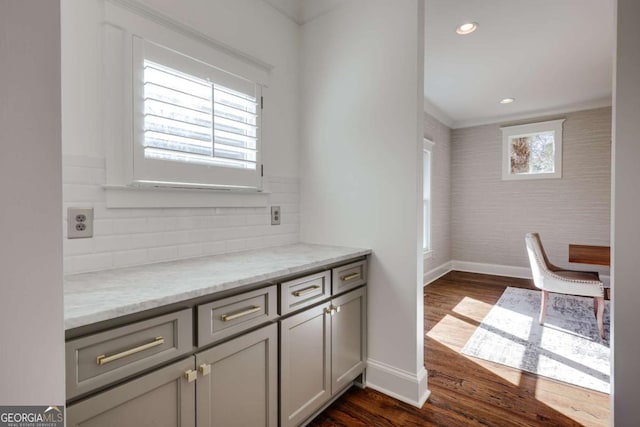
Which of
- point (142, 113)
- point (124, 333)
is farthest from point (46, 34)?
point (142, 113)

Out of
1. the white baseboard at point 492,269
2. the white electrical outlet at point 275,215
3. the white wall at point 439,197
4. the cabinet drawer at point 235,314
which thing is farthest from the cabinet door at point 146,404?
the white baseboard at point 492,269

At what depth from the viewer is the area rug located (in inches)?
89.0

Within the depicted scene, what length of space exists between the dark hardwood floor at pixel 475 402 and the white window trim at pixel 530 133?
3.72m

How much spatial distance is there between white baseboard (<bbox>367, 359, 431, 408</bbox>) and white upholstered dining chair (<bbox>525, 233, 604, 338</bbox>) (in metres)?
1.98

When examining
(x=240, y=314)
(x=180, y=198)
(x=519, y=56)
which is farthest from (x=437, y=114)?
(x=240, y=314)

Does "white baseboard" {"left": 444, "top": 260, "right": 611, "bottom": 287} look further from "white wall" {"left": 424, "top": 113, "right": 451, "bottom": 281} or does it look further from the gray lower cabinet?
the gray lower cabinet

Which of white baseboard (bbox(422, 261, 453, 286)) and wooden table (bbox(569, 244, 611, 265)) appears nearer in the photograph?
wooden table (bbox(569, 244, 611, 265))

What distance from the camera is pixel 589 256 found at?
3.11 meters

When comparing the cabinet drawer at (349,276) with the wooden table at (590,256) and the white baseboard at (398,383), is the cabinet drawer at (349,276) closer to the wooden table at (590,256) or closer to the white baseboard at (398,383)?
the white baseboard at (398,383)

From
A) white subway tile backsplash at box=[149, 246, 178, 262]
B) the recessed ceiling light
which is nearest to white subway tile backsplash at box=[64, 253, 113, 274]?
white subway tile backsplash at box=[149, 246, 178, 262]

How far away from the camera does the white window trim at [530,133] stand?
4848mm

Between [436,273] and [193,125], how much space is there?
4615 millimetres

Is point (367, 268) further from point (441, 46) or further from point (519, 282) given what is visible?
point (519, 282)

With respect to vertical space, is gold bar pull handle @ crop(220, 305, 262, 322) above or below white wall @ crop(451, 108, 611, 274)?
below
